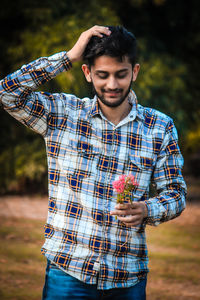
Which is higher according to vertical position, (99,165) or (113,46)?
(113,46)

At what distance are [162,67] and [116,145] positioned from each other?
7.99m

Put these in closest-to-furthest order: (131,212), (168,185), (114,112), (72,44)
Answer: (131,212)
(168,185)
(114,112)
(72,44)

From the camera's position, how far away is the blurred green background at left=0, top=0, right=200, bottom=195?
9.26 m

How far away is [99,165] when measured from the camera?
2301mm

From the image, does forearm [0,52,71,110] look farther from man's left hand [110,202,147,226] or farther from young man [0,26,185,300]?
man's left hand [110,202,147,226]

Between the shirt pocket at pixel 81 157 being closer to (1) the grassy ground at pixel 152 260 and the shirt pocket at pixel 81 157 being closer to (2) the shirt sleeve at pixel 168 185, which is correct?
(2) the shirt sleeve at pixel 168 185

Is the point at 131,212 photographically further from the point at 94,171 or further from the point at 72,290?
the point at 72,290

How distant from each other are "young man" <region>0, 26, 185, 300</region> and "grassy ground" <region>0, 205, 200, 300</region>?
2777 mm

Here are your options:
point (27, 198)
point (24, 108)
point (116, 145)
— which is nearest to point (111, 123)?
point (116, 145)

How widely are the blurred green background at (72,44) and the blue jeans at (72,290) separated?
22.7 ft

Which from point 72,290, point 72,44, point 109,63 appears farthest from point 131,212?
point 72,44

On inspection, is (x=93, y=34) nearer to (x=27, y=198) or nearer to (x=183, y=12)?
(x=27, y=198)

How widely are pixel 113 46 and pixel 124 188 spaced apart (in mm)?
785

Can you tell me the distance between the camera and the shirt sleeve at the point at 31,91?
7.58 ft
